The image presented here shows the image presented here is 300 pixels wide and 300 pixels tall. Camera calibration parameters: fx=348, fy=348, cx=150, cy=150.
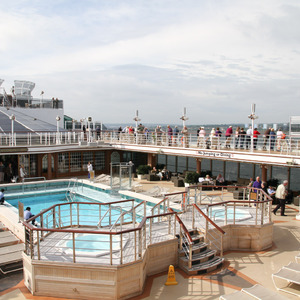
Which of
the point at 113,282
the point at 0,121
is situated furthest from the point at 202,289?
the point at 0,121

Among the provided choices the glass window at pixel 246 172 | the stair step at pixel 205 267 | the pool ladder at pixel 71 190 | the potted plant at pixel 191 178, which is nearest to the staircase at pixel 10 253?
the stair step at pixel 205 267

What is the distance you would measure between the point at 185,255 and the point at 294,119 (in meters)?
12.1

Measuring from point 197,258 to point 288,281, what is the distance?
94.7 inches

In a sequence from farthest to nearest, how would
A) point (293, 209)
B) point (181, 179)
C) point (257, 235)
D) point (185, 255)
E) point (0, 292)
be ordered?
1. point (181, 179)
2. point (293, 209)
3. point (257, 235)
4. point (185, 255)
5. point (0, 292)

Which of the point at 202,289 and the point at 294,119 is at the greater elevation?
the point at 294,119

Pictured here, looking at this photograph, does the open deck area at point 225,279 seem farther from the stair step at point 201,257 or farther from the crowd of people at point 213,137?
the crowd of people at point 213,137

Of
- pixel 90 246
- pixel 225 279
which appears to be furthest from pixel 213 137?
pixel 90 246

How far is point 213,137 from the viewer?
68.3ft

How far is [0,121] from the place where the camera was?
2767 cm

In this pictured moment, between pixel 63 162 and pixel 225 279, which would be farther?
pixel 63 162

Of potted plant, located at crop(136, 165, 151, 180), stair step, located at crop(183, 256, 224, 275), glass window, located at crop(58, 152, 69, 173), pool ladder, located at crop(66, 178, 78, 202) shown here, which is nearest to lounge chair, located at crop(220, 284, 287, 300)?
stair step, located at crop(183, 256, 224, 275)

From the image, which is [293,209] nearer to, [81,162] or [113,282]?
[113,282]

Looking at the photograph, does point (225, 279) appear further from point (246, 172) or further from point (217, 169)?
point (246, 172)

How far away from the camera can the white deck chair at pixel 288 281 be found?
27.3 feet
